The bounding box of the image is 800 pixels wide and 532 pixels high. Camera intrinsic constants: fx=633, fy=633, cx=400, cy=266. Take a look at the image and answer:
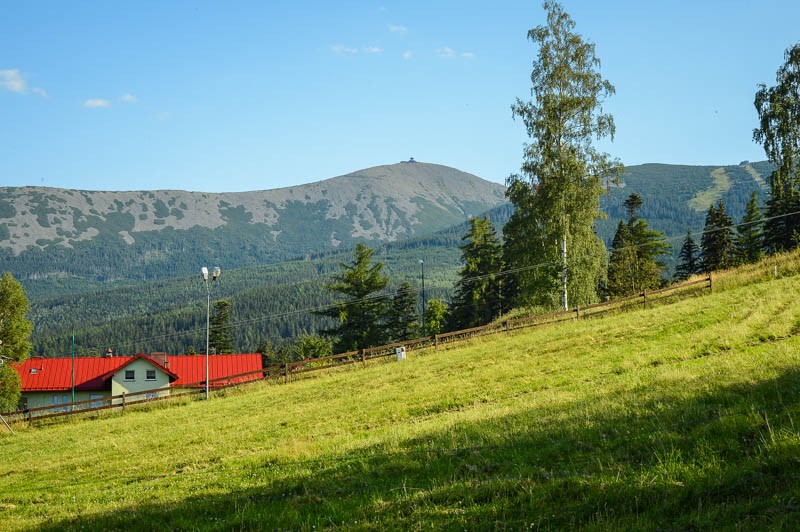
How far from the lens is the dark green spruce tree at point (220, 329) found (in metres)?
94.3

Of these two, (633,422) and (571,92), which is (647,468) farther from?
(571,92)

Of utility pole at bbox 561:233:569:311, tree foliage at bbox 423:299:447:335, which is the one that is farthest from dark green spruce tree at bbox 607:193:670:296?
tree foliage at bbox 423:299:447:335

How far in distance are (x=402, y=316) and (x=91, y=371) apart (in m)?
36.2

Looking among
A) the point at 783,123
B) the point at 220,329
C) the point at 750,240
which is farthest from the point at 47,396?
the point at 750,240

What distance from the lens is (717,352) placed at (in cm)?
1886

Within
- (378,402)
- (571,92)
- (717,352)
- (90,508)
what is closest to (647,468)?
(90,508)

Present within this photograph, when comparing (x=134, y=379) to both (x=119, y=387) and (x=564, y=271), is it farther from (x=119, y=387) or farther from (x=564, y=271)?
(x=564, y=271)

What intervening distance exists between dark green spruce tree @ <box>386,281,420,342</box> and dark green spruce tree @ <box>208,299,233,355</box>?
2951 centimetres

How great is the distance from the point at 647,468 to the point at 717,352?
12609mm

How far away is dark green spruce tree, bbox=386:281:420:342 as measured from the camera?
251 feet

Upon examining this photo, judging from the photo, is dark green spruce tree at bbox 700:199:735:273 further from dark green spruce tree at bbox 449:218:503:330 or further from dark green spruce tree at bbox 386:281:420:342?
dark green spruce tree at bbox 386:281:420:342

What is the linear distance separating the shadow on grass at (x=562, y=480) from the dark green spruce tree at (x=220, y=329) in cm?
8485

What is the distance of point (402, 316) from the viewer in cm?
7794

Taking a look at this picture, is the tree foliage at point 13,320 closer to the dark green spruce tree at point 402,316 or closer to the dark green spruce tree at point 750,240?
the dark green spruce tree at point 402,316
